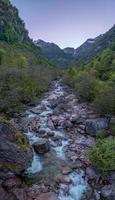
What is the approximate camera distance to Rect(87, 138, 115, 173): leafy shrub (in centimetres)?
1622

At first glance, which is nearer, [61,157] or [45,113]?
[61,157]

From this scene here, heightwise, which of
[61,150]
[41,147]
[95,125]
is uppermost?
[95,125]

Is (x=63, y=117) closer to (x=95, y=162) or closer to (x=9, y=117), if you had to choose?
(x=9, y=117)

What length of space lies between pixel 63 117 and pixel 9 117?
18.5ft

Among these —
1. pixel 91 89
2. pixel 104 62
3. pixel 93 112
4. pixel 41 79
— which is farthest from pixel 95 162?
pixel 104 62

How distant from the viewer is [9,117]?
26672 mm

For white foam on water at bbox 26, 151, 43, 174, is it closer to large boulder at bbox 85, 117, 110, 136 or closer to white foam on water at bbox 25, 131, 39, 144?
white foam on water at bbox 25, 131, 39, 144

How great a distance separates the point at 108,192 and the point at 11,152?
19.1ft

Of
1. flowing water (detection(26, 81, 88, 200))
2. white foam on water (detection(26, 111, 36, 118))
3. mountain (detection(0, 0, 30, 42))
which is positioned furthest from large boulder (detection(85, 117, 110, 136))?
mountain (detection(0, 0, 30, 42))

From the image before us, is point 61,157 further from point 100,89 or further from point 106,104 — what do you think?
point 100,89

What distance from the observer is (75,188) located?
15602 mm

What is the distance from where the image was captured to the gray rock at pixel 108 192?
1447 centimetres

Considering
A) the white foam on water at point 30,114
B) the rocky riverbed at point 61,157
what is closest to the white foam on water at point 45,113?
the rocky riverbed at point 61,157

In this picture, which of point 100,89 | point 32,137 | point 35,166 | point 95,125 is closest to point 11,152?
point 35,166
